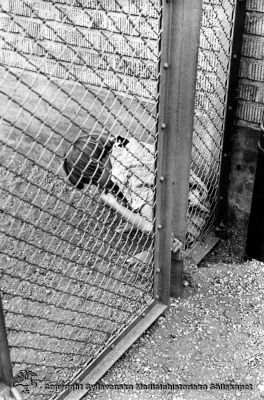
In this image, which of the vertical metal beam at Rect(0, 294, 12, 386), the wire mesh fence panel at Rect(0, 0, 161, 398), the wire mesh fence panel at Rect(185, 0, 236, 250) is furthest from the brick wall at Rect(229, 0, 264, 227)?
the vertical metal beam at Rect(0, 294, 12, 386)

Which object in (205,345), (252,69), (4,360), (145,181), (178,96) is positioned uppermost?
(252,69)

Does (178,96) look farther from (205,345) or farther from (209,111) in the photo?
(205,345)

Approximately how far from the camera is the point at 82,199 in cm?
351

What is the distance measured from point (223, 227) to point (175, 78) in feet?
5.63

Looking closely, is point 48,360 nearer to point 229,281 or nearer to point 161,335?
point 161,335

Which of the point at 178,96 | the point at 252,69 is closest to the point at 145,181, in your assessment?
the point at 252,69

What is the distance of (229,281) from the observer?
3291 millimetres

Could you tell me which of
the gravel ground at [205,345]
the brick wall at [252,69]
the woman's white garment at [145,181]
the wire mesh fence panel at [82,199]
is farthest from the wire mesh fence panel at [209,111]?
the gravel ground at [205,345]

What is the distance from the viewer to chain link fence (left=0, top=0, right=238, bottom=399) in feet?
8.93

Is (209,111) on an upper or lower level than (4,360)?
upper

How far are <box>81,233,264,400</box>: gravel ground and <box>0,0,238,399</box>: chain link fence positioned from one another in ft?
0.55

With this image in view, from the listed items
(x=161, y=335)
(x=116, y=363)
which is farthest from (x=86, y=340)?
(x=161, y=335)

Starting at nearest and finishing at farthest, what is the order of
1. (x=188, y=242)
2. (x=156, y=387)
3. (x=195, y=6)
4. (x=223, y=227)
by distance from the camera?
(x=195, y=6) → (x=156, y=387) → (x=188, y=242) → (x=223, y=227)

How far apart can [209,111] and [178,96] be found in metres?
1.08
